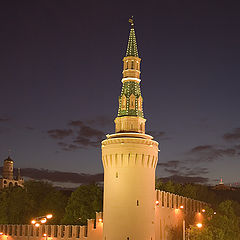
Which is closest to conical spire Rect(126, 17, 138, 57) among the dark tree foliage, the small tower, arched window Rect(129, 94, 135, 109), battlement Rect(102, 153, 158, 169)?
arched window Rect(129, 94, 135, 109)

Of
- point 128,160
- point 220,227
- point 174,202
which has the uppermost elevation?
point 128,160

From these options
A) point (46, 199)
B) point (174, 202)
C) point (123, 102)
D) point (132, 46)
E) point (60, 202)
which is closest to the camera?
point (123, 102)

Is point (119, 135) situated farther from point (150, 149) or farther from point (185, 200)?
point (185, 200)

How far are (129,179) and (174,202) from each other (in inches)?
438

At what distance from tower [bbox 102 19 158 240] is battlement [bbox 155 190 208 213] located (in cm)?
322

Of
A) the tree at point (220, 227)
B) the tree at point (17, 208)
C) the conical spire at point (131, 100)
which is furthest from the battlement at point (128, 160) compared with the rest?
the tree at point (17, 208)

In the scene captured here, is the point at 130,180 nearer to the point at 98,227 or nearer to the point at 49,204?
the point at 98,227

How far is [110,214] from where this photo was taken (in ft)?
153

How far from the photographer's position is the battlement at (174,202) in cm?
5106

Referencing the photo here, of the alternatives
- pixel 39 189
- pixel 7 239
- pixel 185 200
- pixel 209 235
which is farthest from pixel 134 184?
pixel 39 189

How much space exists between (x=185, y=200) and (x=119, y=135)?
673 inches

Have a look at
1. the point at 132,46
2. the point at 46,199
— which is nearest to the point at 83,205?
the point at 46,199

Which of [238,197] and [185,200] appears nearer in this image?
[185,200]

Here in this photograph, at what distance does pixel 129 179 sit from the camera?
46.5 meters
